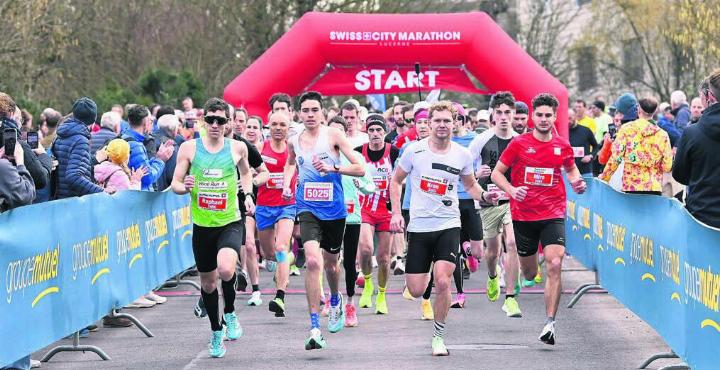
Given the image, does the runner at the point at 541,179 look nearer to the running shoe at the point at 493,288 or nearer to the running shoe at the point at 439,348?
the running shoe at the point at 439,348

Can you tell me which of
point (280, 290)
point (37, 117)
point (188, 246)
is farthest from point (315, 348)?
point (37, 117)

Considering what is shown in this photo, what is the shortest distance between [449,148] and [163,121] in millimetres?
6334

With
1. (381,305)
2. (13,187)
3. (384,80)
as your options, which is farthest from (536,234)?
(384,80)

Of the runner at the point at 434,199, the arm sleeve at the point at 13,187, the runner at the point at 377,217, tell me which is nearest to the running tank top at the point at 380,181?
the runner at the point at 377,217

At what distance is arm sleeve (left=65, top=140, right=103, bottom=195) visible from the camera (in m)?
12.5

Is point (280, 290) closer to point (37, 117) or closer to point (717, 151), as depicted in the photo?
point (717, 151)

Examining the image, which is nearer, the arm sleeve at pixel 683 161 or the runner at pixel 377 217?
the arm sleeve at pixel 683 161

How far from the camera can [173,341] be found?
40.1 feet

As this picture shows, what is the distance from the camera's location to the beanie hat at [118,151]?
535 inches

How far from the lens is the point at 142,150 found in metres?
14.7

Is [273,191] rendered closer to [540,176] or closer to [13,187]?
[540,176]

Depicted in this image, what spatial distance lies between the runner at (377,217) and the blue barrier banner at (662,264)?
6.88 ft

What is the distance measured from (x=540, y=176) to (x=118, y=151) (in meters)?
4.01

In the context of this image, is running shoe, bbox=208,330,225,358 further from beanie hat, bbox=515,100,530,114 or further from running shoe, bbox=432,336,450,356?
beanie hat, bbox=515,100,530,114
